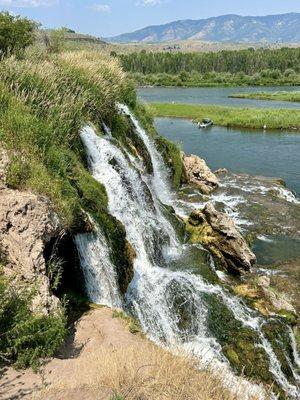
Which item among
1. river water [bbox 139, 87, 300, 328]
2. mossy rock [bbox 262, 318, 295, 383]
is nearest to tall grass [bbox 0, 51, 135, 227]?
mossy rock [bbox 262, 318, 295, 383]

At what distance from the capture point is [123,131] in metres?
25.6

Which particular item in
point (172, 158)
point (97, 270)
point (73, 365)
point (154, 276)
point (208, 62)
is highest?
point (73, 365)

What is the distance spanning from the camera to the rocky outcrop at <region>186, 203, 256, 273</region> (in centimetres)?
2139

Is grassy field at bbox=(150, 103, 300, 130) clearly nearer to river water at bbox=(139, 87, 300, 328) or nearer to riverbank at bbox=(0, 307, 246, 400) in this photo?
river water at bbox=(139, 87, 300, 328)

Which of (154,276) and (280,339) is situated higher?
(154,276)

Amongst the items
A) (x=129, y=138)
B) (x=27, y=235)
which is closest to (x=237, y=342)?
(x=27, y=235)

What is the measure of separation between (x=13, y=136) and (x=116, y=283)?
5368mm

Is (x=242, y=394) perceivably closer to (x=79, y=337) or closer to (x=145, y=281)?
(x=79, y=337)

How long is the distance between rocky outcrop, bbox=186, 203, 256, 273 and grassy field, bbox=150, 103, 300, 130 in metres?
36.7

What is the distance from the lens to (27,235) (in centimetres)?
1050

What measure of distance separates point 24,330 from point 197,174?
26.5 meters

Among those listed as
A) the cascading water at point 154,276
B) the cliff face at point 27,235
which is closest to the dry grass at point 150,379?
the cliff face at point 27,235

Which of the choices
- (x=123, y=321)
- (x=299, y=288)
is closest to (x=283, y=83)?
(x=299, y=288)

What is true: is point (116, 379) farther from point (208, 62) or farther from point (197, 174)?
point (208, 62)
